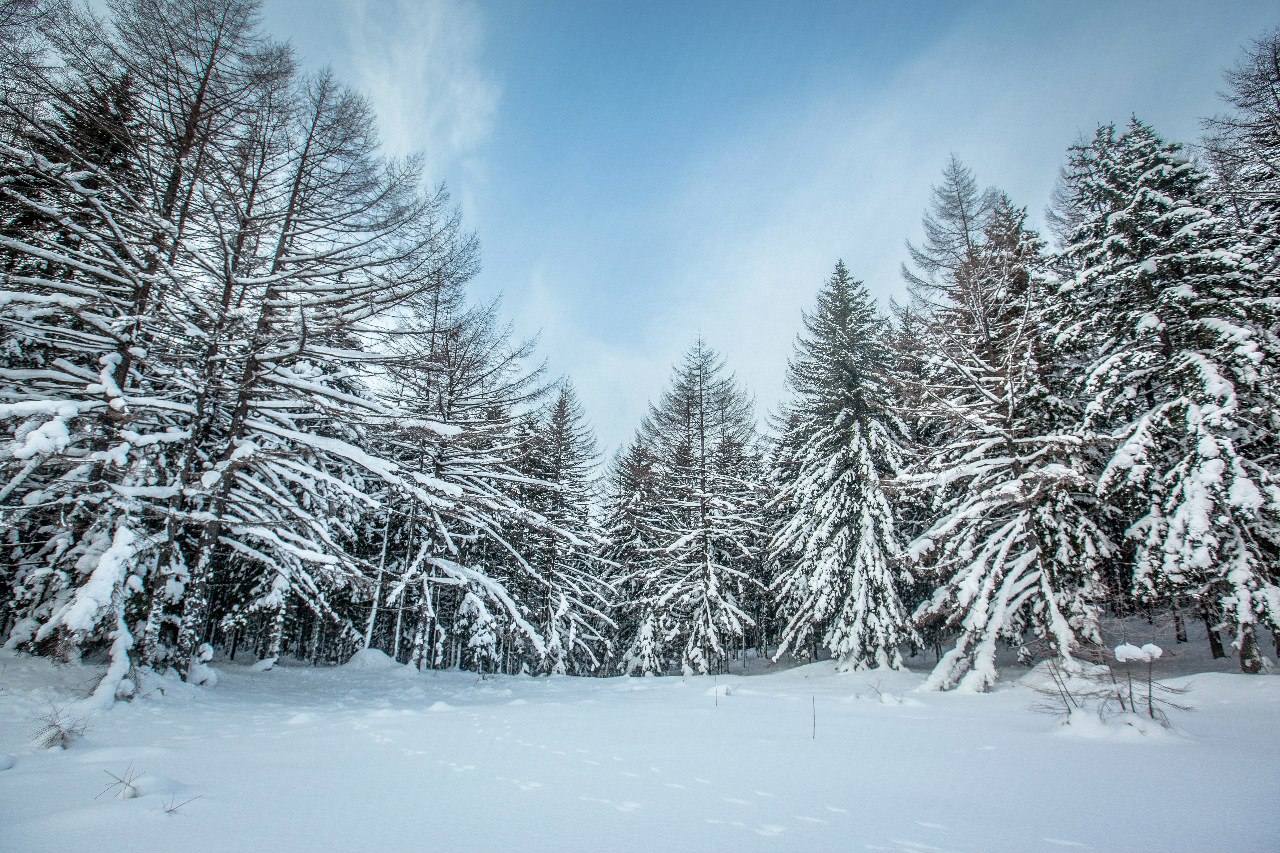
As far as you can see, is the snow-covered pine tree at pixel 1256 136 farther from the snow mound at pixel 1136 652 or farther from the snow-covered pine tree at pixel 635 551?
the snow-covered pine tree at pixel 635 551

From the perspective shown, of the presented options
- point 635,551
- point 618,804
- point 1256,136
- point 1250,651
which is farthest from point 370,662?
point 1256,136

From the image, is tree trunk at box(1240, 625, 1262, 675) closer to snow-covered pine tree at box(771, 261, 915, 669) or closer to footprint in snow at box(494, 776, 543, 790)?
snow-covered pine tree at box(771, 261, 915, 669)

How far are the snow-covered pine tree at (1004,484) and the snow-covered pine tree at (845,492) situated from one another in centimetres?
228

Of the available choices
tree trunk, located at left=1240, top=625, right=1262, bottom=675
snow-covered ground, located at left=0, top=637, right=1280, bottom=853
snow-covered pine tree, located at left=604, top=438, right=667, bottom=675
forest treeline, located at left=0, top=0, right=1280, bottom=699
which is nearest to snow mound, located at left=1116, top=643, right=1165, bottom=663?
snow-covered ground, located at left=0, top=637, right=1280, bottom=853

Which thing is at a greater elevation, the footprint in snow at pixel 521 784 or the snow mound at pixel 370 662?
the footprint in snow at pixel 521 784

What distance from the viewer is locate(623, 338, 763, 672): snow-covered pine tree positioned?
18641 millimetres

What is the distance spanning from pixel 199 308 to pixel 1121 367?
16.2 meters

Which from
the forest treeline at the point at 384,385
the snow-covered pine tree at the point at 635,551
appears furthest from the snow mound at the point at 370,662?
the snow-covered pine tree at the point at 635,551

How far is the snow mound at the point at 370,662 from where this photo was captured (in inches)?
481

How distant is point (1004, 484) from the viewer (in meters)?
10.1

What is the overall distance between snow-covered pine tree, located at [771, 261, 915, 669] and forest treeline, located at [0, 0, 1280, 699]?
13 centimetres

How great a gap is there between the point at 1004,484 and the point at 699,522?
10.8m

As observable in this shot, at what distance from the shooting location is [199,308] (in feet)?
23.9

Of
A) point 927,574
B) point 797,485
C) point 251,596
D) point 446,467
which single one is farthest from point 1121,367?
point 251,596
